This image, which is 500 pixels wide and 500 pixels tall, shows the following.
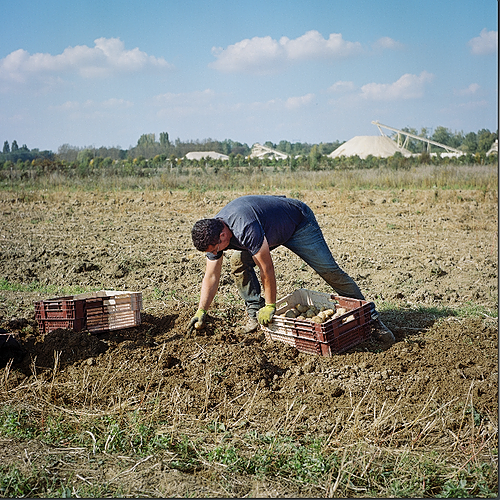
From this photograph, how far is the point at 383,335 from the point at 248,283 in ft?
4.25

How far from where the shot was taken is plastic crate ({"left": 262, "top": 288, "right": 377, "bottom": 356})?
13.6ft

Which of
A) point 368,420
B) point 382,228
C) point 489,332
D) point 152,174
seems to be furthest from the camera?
point 152,174

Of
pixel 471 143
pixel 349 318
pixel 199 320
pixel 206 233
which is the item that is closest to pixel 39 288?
pixel 199 320

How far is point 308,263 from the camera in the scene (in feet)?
15.1

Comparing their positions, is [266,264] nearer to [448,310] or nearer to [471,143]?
[448,310]

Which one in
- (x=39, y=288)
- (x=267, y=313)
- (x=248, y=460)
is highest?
(x=267, y=313)

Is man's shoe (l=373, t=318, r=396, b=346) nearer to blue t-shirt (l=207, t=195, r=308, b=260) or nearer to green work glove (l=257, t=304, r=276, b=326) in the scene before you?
green work glove (l=257, t=304, r=276, b=326)

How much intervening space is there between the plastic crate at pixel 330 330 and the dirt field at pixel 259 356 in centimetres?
9

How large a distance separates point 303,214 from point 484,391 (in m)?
1.97

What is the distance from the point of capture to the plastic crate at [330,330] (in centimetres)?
415

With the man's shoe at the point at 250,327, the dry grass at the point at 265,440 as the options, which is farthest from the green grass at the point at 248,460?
the man's shoe at the point at 250,327

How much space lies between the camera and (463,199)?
13734 mm

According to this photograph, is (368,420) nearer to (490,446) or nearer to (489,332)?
(490,446)

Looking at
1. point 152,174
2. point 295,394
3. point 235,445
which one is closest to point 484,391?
point 295,394
